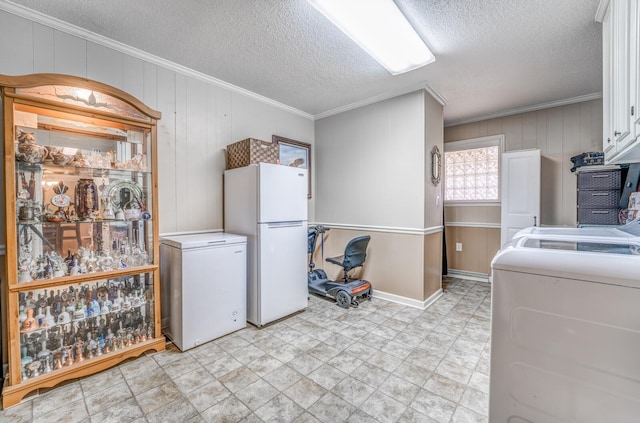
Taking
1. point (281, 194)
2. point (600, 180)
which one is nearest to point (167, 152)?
point (281, 194)

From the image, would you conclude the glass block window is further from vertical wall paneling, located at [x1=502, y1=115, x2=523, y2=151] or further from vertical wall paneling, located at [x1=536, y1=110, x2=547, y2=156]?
vertical wall paneling, located at [x1=536, y1=110, x2=547, y2=156]

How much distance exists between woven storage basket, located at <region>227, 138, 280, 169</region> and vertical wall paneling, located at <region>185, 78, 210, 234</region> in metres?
0.25

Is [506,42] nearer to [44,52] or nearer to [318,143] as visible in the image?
[318,143]

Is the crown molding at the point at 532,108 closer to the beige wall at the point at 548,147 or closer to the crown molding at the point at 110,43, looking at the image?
the beige wall at the point at 548,147

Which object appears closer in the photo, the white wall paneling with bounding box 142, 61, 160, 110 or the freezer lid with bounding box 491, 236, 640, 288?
the freezer lid with bounding box 491, 236, 640, 288

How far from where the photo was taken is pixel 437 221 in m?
3.69

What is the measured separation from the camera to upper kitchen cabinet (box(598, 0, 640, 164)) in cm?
131

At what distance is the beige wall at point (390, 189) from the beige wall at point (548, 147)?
1.07m

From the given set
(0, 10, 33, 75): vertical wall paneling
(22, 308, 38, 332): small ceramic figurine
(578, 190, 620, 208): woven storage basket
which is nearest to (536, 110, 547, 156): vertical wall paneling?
(578, 190, 620, 208): woven storage basket

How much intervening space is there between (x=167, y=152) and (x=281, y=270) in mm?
1653

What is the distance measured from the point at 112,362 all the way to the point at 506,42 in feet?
13.4

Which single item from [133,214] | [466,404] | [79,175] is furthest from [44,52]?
[466,404]

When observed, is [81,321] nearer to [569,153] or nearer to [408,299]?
[408,299]

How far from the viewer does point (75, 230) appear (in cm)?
209
